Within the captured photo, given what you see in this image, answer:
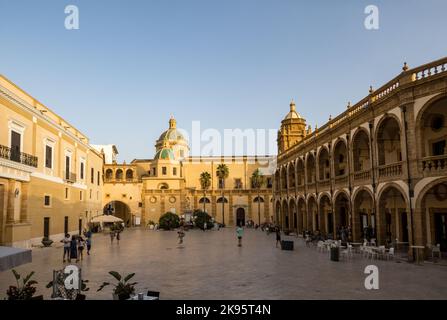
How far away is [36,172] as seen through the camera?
27906 mm

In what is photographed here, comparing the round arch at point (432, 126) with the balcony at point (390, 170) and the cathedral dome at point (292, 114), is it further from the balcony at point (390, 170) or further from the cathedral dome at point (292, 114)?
the cathedral dome at point (292, 114)

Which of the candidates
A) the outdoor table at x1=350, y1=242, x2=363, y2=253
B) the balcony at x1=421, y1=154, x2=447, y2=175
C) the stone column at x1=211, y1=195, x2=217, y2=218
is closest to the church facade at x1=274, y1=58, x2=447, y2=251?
the balcony at x1=421, y1=154, x2=447, y2=175

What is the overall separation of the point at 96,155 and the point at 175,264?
33.2 metres

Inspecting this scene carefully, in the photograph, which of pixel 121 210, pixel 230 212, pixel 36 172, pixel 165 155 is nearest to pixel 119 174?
pixel 121 210

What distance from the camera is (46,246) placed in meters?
28.3

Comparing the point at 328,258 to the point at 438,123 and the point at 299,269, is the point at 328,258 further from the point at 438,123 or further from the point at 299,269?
the point at 438,123

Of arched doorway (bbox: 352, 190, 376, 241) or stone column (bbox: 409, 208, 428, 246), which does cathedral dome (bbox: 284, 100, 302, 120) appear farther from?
stone column (bbox: 409, 208, 428, 246)

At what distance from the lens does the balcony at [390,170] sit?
20.3m

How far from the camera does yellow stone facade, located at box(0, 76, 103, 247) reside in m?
23.5

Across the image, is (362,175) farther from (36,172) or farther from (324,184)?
(36,172)

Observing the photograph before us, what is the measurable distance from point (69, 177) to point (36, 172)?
7919 millimetres

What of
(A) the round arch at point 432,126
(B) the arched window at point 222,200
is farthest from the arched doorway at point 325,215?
(B) the arched window at point 222,200

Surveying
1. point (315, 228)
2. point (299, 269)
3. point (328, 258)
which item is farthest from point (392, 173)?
point (315, 228)

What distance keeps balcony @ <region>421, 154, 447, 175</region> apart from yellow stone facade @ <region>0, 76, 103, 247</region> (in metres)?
23.5
